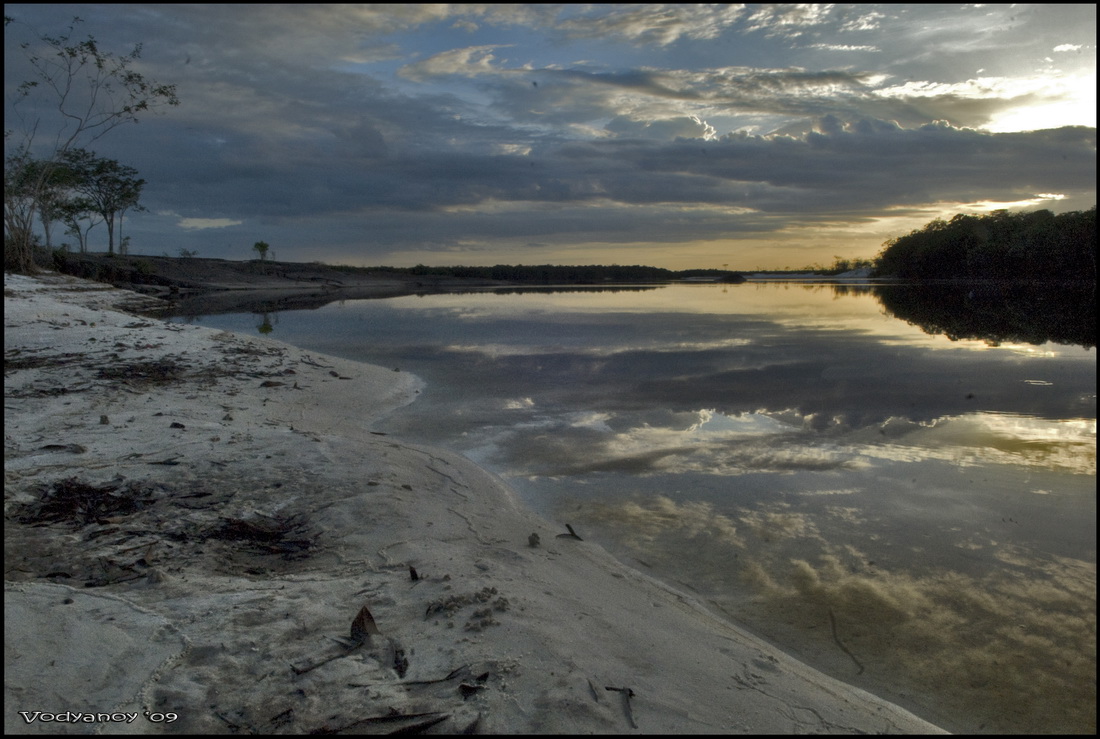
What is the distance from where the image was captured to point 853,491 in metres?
5.84

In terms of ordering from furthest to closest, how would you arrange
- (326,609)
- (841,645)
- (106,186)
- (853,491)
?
(106,186) → (853,491) → (841,645) → (326,609)

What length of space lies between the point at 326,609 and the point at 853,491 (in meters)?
4.88

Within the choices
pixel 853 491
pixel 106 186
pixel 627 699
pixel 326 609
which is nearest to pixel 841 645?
pixel 627 699

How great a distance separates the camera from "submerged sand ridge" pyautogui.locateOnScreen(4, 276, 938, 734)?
2.35m

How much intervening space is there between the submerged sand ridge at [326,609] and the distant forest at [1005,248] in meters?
60.4

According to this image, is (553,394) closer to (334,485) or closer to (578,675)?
(334,485)

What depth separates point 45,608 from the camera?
279cm

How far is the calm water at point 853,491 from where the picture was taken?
350cm

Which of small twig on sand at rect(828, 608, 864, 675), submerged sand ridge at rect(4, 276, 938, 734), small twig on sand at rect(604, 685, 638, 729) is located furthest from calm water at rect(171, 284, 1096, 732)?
small twig on sand at rect(604, 685, 638, 729)

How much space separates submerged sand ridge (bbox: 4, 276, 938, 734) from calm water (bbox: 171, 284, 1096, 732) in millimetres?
525

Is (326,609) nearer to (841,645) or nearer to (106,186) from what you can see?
(841,645)

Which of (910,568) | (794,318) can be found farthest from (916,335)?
(910,568)

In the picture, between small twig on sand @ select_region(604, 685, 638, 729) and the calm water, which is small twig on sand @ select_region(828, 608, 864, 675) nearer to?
the calm water

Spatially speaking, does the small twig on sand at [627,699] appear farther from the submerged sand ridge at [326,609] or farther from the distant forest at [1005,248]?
the distant forest at [1005,248]
